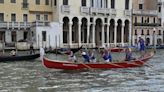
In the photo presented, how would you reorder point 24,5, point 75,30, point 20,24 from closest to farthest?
point 20,24
point 24,5
point 75,30

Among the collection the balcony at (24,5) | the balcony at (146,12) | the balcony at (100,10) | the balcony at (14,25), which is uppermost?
the balcony at (24,5)

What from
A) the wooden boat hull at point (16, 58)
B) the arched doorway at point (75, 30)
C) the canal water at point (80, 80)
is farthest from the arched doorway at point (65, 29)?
the canal water at point (80, 80)

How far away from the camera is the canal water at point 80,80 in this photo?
19484 mm

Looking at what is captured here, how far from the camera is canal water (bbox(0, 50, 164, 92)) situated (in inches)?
767

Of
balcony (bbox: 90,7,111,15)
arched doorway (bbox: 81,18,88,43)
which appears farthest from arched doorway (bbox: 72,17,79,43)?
balcony (bbox: 90,7,111,15)

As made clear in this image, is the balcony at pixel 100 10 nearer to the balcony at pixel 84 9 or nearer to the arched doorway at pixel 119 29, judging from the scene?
the balcony at pixel 84 9

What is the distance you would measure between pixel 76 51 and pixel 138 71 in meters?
16.0

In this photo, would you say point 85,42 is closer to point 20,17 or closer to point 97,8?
point 97,8

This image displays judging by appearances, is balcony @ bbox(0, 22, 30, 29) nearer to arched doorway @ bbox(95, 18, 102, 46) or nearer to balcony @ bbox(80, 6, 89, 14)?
balcony @ bbox(80, 6, 89, 14)

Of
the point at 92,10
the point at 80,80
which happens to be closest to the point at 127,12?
the point at 92,10

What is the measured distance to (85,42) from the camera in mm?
53219

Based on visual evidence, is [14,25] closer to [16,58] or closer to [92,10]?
[92,10]

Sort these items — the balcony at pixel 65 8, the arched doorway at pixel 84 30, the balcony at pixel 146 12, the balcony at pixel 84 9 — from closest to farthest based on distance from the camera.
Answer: the balcony at pixel 65 8
the balcony at pixel 84 9
the arched doorway at pixel 84 30
the balcony at pixel 146 12

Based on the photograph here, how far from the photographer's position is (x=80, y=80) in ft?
73.5
